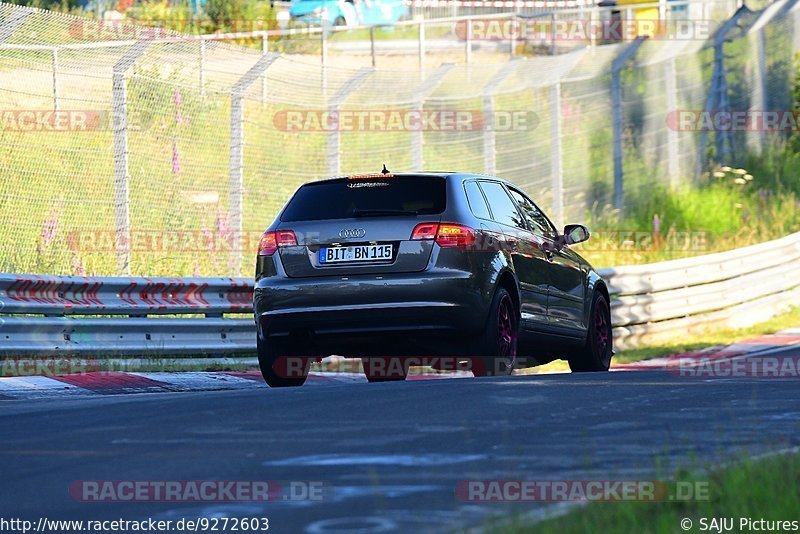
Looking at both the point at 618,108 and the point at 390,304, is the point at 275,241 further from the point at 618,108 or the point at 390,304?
the point at 618,108

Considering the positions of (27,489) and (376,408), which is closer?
(27,489)

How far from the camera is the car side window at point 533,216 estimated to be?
13.5m

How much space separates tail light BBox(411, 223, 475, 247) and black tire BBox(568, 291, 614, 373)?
290 centimetres

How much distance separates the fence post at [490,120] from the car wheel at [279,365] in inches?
415

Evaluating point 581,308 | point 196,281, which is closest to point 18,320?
point 196,281

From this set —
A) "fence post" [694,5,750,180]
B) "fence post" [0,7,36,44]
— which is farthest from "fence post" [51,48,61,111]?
"fence post" [694,5,750,180]

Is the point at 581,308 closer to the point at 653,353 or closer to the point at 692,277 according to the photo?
the point at 653,353

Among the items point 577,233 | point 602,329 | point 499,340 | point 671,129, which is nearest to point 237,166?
point 602,329

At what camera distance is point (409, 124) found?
21.5m

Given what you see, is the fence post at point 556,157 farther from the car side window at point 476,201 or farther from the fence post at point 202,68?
the car side window at point 476,201

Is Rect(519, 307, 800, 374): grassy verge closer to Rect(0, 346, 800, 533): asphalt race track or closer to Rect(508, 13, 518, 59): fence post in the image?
Rect(0, 346, 800, 533): asphalt race track

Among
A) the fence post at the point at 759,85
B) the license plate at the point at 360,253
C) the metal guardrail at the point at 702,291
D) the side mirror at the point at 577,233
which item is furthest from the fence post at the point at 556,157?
the license plate at the point at 360,253

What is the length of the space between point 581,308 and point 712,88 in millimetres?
15239

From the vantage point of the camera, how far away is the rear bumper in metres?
11.5
